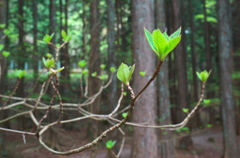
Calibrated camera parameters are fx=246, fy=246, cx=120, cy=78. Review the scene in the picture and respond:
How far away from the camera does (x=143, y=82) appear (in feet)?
16.4

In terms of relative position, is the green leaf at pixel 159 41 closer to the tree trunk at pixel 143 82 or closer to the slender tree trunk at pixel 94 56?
the tree trunk at pixel 143 82

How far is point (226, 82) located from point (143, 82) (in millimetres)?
5411

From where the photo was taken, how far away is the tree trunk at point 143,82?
501 cm

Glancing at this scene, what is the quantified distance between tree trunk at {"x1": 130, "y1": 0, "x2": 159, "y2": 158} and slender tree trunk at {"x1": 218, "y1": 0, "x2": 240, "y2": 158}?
5198 millimetres

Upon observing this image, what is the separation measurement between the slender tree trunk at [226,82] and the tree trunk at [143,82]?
5.20 m

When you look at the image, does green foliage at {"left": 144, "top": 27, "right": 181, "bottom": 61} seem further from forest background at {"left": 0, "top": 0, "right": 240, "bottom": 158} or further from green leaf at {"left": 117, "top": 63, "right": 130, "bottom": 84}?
forest background at {"left": 0, "top": 0, "right": 240, "bottom": 158}

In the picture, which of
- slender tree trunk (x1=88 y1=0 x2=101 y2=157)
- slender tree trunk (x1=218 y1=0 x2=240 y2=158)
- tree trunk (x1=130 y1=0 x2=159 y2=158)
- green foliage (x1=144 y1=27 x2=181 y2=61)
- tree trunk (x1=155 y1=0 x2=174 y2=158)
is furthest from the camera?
slender tree trunk (x1=218 y1=0 x2=240 y2=158)

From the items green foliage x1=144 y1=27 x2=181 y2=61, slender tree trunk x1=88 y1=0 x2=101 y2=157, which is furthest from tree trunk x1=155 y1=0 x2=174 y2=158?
green foliage x1=144 y1=27 x2=181 y2=61

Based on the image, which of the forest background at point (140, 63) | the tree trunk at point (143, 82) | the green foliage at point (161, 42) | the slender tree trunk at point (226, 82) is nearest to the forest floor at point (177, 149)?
the forest background at point (140, 63)

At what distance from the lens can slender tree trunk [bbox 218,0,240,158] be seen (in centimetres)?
918

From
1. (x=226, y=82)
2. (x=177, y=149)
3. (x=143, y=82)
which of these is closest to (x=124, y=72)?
(x=143, y=82)

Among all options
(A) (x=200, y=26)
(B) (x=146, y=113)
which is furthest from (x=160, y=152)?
(A) (x=200, y=26)

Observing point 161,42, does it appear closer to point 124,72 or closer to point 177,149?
point 124,72

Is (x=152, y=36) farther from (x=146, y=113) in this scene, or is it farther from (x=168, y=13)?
(x=168, y=13)
